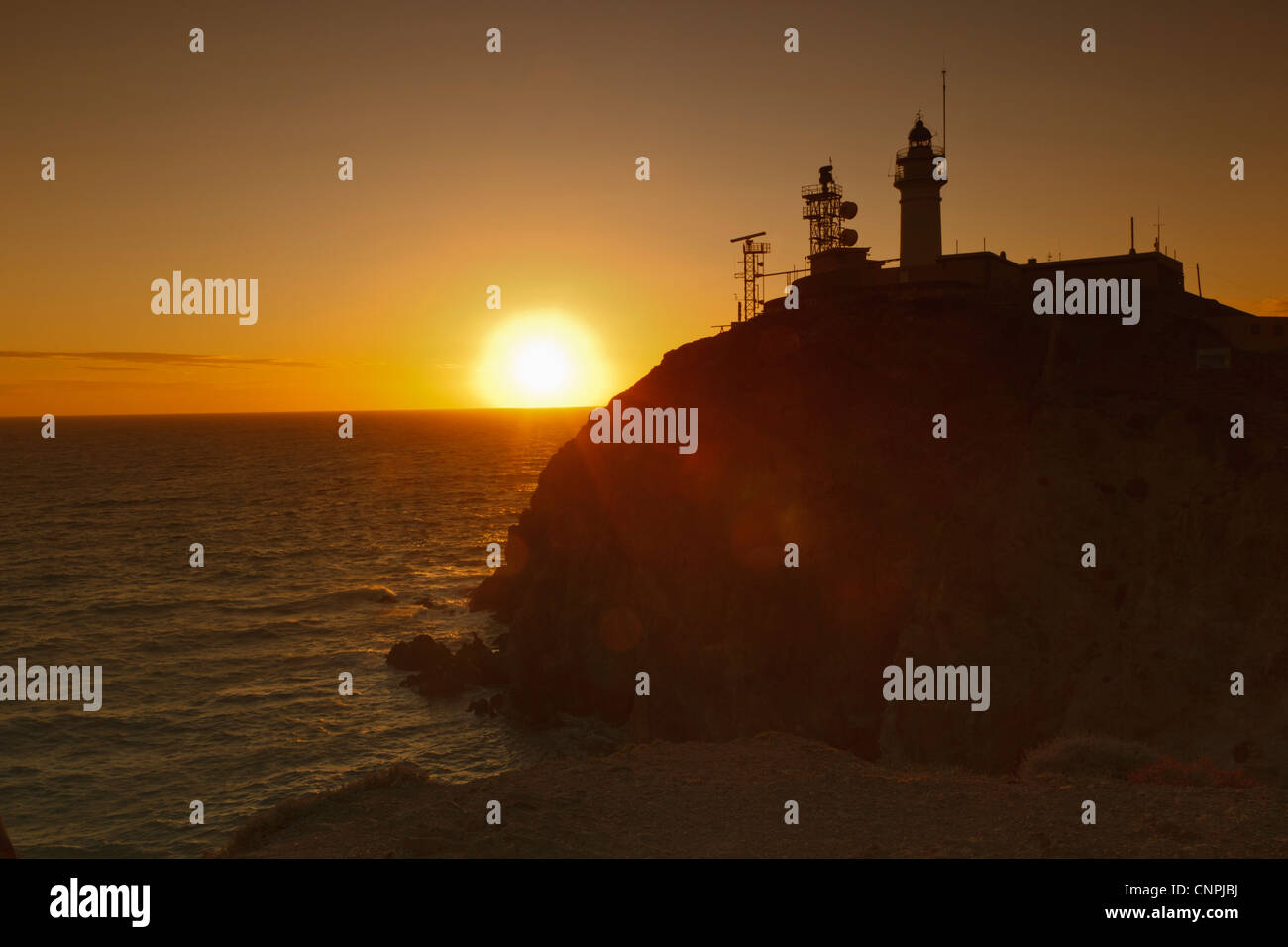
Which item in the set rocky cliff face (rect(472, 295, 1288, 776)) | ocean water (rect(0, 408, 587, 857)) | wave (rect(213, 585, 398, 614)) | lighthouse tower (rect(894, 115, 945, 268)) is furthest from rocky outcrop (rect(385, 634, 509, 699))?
lighthouse tower (rect(894, 115, 945, 268))

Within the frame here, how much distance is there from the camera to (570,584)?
135 ft

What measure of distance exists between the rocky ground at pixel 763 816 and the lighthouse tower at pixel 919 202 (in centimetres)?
3673

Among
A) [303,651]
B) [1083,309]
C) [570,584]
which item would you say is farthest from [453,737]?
[1083,309]

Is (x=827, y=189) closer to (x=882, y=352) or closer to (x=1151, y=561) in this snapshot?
(x=882, y=352)

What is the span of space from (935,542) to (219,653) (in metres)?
41.6

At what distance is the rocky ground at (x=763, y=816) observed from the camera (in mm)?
12180

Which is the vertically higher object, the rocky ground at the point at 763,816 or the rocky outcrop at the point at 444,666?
the rocky ground at the point at 763,816

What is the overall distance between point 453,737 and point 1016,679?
77.2ft

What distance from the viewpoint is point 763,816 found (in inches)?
553

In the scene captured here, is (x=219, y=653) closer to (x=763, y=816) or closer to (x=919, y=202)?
(x=763, y=816)

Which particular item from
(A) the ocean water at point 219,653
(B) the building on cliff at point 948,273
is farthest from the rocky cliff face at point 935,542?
(A) the ocean water at point 219,653

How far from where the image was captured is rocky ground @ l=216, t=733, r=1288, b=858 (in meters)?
12.2

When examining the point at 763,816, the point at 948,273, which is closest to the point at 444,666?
the point at 763,816

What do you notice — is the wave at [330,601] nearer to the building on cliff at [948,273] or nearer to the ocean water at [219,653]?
the ocean water at [219,653]
